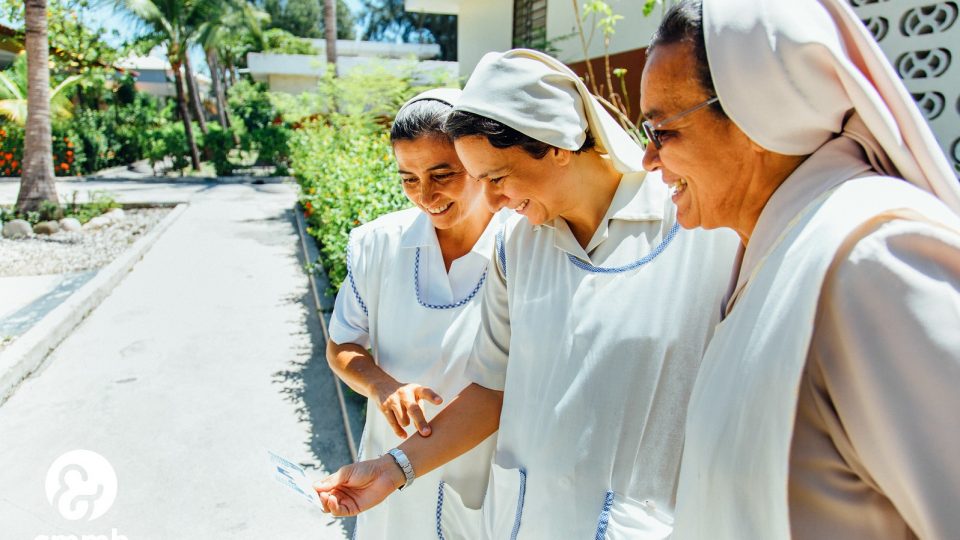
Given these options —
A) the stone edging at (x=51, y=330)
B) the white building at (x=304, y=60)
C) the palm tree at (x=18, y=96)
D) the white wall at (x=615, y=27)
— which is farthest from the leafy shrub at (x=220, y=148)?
the white wall at (x=615, y=27)

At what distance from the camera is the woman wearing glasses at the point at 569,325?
1.39 meters

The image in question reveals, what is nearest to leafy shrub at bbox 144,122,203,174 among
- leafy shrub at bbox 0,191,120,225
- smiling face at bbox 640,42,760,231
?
leafy shrub at bbox 0,191,120,225

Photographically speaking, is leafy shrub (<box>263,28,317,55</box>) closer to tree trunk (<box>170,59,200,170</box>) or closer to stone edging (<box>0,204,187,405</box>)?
tree trunk (<box>170,59,200,170</box>)

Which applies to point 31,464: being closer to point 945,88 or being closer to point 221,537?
point 221,537

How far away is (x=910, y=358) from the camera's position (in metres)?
0.77

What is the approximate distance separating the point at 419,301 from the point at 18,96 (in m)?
22.0

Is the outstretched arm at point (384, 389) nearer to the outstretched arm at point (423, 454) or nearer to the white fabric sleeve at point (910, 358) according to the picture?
the outstretched arm at point (423, 454)

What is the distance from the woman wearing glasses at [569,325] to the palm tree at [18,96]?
20053 mm

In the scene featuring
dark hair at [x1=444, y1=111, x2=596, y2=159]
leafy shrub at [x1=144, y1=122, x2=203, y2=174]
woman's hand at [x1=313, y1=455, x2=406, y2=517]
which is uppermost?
dark hair at [x1=444, y1=111, x2=596, y2=159]

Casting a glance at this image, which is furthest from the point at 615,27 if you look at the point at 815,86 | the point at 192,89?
the point at 192,89

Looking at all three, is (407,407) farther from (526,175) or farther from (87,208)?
(87,208)

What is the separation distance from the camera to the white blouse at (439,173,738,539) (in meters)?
1.39

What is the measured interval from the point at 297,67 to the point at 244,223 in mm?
16701

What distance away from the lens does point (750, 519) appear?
932mm
